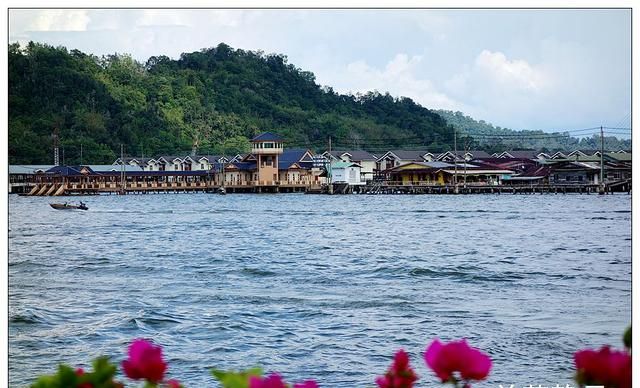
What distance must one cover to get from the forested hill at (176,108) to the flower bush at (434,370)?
91.5 ft

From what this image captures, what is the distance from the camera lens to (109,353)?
13.6 feet

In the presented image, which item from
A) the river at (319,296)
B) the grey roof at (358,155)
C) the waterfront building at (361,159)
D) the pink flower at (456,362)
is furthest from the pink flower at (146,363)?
the grey roof at (358,155)

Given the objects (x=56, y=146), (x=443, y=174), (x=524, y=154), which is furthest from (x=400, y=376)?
(x=524, y=154)

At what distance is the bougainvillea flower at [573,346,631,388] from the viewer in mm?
716

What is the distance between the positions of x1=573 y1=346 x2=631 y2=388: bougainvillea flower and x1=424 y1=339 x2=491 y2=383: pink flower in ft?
0.25

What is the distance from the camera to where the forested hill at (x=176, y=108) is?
28.8 m

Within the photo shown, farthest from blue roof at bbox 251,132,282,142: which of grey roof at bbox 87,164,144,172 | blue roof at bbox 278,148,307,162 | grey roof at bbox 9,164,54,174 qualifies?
grey roof at bbox 9,164,54,174

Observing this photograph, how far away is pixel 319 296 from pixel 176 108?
24.9 meters

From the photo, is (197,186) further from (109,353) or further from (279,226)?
(109,353)

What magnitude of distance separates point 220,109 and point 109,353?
2650 cm

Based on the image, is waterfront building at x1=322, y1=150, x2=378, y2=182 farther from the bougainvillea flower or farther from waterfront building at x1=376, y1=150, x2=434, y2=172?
the bougainvillea flower

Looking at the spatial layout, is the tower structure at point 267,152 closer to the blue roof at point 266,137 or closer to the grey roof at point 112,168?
the blue roof at point 266,137

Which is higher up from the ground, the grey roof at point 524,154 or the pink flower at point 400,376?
the grey roof at point 524,154

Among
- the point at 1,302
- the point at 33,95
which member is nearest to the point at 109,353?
the point at 1,302
